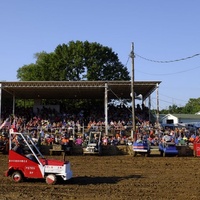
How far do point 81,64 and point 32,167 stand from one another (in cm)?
4367

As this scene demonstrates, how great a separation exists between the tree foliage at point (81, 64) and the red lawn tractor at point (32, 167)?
41.8 metres

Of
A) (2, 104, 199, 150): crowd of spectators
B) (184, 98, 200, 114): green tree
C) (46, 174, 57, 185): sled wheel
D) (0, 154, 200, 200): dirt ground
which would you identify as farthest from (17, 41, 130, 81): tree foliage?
(184, 98, 200, 114): green tree

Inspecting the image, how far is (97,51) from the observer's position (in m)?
56.3

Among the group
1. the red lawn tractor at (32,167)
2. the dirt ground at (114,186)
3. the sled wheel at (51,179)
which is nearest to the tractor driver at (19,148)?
the red lawn tractor at (32,167)

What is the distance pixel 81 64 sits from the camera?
55406 mm

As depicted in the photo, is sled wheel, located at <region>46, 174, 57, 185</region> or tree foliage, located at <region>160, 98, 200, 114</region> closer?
sled wheel, located at <region>46, 174, 57, 185</region>

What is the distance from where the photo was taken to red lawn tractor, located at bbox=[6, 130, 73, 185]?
12250mm

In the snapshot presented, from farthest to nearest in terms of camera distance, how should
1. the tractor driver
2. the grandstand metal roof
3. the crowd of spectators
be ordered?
the grandstand metal roof, the crowd of spectators, the tractor driver

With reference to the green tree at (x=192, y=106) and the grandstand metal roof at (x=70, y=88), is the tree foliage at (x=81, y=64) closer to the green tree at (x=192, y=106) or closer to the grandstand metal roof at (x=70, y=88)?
the grandstand metal roof at (x=70, y=88)

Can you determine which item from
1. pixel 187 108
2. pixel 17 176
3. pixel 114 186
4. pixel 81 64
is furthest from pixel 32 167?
pixel 187 108

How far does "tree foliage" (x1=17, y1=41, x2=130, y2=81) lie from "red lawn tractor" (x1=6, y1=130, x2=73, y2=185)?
4177cm

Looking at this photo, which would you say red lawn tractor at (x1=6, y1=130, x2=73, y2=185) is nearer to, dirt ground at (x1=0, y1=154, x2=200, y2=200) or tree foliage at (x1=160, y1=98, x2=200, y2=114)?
dirt ground at (x1=0, y1=154, x2=200, y2=200)

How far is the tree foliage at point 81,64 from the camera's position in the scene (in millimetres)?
54938

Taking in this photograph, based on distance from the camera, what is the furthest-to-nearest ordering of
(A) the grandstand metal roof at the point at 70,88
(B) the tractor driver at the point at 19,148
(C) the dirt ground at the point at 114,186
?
(A) the grandstand metal roof at the point at 70,88 → (B) the tractor driver at the point at 19,148 → (C) the dirt ground at the point at 114,186
